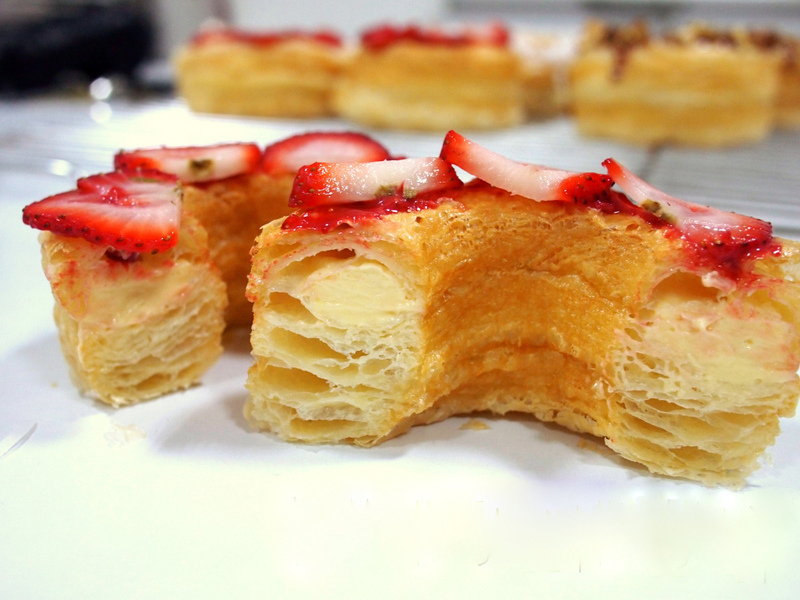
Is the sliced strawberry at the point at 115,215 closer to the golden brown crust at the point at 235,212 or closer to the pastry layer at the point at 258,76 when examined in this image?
the golden brown crust at the point at 235,212

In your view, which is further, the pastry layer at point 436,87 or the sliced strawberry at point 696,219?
the pastry layer at point 436,87

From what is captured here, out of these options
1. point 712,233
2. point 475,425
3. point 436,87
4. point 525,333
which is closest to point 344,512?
point 475,425

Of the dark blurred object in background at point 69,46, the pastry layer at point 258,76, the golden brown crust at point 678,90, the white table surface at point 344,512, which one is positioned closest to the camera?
the white table surface at point 344,512

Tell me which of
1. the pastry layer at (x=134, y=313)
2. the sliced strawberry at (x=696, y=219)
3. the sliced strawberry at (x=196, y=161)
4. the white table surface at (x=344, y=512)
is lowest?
the white table surface at (x=344, y=512)

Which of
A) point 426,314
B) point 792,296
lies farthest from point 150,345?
point 792,296

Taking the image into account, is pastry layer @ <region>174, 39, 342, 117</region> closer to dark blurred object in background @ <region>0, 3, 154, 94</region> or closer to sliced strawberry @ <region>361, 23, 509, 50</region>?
sliced strawberry @ <region>361, 23, 509, 50</region>

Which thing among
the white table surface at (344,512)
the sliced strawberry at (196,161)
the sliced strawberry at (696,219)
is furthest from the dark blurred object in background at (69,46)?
the sliced strawberry at (696,219)
